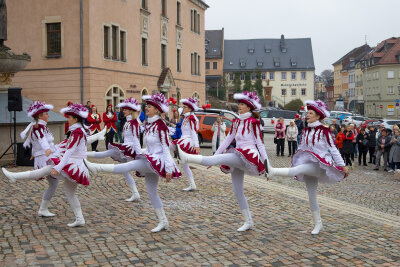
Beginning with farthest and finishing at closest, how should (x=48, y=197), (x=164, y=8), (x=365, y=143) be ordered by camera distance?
(x=164, y=8) < (x=365, y=143) < (x=48, y=197)

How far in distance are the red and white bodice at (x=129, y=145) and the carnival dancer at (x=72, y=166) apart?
1863 millimetres

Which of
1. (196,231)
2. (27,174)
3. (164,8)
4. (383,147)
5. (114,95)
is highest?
(164,8)

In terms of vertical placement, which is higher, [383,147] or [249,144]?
[249,144]

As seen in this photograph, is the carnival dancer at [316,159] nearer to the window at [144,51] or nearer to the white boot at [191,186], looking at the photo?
the white boot at [191,186]

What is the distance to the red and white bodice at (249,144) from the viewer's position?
7.05 meters

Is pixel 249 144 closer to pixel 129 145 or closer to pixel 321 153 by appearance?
pixel 321 153

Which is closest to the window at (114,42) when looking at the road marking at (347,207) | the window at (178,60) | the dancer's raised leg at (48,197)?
the window at (178,60)

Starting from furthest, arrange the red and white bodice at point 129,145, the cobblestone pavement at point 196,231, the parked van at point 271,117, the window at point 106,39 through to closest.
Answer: the parked van at point 271,117, the window at point 106,39, the red and white bodice at point 129,145, the cobblestone pavement at point 196,231

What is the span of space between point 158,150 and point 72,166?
1.27m

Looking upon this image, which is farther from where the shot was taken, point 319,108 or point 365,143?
point 365,143

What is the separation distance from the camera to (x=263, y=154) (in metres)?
7.17

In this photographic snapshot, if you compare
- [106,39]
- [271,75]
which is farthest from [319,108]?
[271,75]

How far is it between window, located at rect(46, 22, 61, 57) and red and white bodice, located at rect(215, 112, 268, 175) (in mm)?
23415

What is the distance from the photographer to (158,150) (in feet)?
24.1
